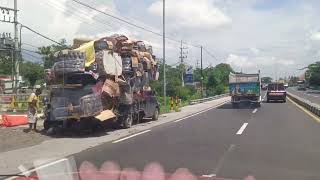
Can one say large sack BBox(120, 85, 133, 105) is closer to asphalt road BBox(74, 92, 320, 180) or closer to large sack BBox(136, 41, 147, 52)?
asphalt road BBox(74, 92, 320, 180)

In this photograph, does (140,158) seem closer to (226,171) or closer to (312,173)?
(226,171)

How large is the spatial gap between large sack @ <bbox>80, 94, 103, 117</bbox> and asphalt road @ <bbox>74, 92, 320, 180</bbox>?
2015 millimetres

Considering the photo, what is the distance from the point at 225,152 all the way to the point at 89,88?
25.4ft

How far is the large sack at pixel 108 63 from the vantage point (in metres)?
21.9

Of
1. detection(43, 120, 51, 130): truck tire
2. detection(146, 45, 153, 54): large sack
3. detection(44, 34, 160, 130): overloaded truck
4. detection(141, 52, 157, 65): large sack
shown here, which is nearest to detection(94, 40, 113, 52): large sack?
detection(44, 34, 160, 130): overloaded truck

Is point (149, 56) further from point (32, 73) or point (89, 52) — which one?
point (32, 73)

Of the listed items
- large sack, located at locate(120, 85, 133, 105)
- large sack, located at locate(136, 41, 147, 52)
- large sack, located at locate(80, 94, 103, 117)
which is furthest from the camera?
large sack, located at locate(136, 41, 147, 52)

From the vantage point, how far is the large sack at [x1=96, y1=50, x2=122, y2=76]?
21906 mm

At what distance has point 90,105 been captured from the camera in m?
20.8

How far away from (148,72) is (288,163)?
16159 mm

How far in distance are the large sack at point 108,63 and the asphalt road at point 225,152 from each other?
2883 mm

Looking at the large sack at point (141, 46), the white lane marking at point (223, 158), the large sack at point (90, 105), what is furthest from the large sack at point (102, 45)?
the white lane marking at point (223, 158)

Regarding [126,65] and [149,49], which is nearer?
[126,65]

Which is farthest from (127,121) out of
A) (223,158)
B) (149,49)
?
(223,158)
